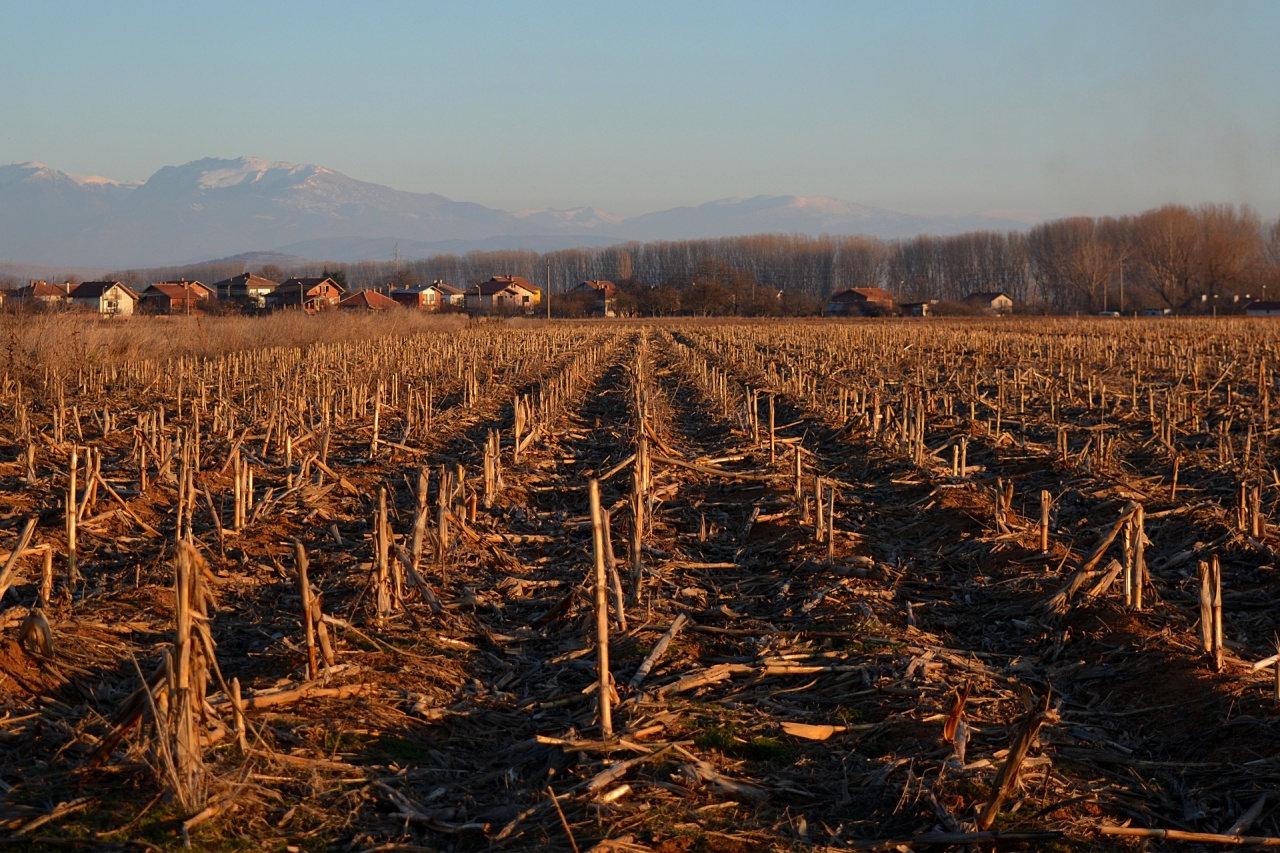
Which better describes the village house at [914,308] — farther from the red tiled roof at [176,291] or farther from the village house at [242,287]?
the red tiled roof at [176,291]

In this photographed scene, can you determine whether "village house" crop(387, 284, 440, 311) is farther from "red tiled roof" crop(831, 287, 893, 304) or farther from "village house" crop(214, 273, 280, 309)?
"red tiled roof" crop(831, 287, 893, 304)

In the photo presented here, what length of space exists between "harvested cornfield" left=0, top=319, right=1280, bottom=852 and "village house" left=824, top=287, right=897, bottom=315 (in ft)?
283

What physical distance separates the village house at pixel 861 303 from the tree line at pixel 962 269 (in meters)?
2.63

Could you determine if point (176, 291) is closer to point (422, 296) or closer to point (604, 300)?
point (422, 296)

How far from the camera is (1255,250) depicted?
104188mm

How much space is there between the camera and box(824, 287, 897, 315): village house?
9556cm

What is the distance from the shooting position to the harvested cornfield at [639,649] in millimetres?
3564

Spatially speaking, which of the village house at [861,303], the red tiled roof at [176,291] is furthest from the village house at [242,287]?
the village house at [861,303]

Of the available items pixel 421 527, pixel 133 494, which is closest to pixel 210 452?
pixel 133 494

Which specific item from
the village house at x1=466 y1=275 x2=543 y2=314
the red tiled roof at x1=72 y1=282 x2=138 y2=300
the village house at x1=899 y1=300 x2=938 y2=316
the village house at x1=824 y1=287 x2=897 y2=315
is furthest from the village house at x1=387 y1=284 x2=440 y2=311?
the village house at x1=899 y1=300 x2=938 y2=316

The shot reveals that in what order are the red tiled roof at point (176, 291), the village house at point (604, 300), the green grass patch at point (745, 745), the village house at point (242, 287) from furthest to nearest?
the village house at point (604, 300) < the village house at point (242, 287) < the red tiled roof at point (176, 291) < the green grass patch at point (745, 745)

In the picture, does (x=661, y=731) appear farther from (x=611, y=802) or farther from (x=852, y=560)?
(x=852, y=560)

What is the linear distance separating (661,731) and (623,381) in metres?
15.7

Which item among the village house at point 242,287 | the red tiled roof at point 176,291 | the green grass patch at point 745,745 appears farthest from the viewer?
the village house at point 242,287
